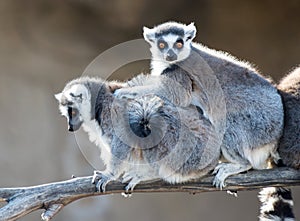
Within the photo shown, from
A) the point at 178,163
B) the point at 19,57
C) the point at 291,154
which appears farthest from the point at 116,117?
the point at 19,57

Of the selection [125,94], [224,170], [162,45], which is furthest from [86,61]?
[224,170]

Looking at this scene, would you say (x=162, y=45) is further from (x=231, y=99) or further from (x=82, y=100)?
(x=82, y=100)

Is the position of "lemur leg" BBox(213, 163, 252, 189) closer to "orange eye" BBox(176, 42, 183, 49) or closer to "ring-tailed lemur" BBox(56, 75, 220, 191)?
"ring-tailed lemur" BBox(56, 75, 220, 191)

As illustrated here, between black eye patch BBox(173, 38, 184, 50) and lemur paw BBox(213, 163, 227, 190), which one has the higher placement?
black eye patch BBox(173, 38, 184, 50)

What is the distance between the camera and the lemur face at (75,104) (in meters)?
4.19

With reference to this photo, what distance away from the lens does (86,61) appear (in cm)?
775

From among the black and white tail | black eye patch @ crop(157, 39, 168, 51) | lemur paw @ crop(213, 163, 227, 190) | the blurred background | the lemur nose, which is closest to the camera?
lemur paw @ crop(213, 163, 227, 190)

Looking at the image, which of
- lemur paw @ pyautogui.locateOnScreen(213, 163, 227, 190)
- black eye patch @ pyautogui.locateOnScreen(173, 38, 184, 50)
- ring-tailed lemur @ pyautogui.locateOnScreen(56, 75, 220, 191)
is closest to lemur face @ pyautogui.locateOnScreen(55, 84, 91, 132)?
ring-tailed lemur @ pyautogui.locateOnScreen(56, 75, 220, 191)

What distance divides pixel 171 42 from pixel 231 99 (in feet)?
2.06

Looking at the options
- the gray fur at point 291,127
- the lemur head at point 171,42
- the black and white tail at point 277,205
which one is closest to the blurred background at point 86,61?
the lemur head at point 171,42

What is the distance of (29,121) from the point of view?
7.62 m

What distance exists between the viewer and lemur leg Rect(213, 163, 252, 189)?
416cm

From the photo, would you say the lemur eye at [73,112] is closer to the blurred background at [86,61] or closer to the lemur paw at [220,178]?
the lemur paw at [220,178]

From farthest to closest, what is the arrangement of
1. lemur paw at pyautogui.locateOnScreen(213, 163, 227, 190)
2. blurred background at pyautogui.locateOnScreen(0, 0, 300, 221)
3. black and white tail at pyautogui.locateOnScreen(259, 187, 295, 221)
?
blurred background at pyautogui.locateOnScreen(0, 0, 300, 221) < black and white tail at pyautogui.locateOnScreen(259, 187, 295, 221) < lemur paw at pyautogui.locateOnScreen(213, 163, 227, 190)
